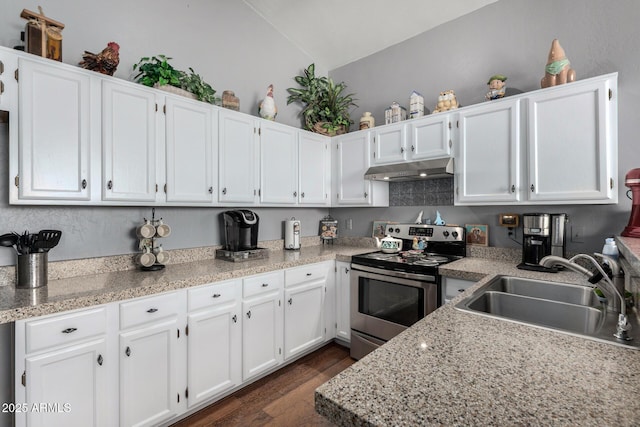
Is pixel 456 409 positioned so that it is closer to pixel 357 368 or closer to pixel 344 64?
pixel 357 368

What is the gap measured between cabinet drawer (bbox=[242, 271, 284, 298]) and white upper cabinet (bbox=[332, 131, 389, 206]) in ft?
4.07

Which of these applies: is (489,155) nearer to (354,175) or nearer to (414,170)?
(414,170)

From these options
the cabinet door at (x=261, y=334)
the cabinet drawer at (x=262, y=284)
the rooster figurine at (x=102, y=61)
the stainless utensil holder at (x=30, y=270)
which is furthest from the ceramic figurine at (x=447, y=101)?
the stainless utensil holder at (x=30, y=270)

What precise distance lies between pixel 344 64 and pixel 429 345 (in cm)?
357

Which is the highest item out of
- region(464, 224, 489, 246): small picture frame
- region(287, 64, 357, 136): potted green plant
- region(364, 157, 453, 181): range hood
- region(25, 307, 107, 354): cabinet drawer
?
region(287, 64, 357, 136): potted green plant

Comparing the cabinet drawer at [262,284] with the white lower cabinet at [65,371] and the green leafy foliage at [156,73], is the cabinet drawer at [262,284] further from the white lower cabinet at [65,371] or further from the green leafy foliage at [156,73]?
the green leafy foliage at [156,73]

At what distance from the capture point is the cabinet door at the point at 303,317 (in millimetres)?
2471

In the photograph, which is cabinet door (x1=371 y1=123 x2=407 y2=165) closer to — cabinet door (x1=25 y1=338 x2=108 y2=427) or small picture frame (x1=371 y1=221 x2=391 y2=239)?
small picture frame (x1=371 y1=221 x2=391 y2=239)

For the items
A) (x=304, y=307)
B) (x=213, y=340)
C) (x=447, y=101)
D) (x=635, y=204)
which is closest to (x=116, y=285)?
(x=213, y=340)

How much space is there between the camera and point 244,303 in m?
2.15

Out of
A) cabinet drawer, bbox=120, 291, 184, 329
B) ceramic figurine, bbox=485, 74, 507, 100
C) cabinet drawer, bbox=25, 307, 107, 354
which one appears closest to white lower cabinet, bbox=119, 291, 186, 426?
cabinet drawer, bbox=120, 291, 184, 329

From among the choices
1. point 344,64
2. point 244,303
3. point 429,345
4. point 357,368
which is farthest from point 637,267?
point 344,64

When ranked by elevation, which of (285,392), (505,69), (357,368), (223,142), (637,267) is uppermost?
(505,69)

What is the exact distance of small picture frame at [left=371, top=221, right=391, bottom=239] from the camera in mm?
3232
